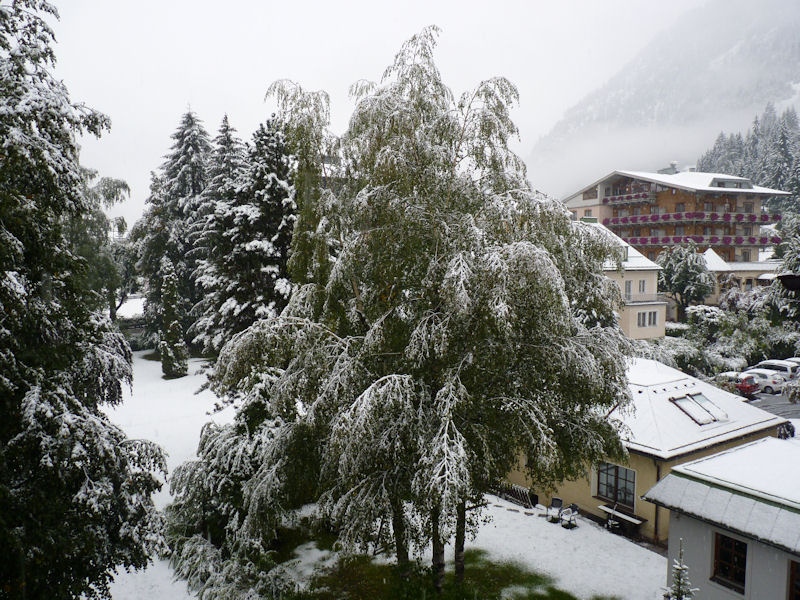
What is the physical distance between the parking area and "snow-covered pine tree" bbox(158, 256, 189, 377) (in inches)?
1333

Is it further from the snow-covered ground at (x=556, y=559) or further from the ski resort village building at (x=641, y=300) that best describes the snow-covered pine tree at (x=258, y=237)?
the ski resort village building at (x=641, y=300)

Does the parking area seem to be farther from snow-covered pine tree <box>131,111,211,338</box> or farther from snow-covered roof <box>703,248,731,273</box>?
snow-covered pine tree <box>131,111,211,338</box>

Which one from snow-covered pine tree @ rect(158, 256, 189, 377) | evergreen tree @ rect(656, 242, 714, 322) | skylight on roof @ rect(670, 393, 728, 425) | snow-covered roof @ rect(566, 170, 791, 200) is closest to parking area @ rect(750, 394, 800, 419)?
evergreen tree @ rect(656, 242, 714, 322)

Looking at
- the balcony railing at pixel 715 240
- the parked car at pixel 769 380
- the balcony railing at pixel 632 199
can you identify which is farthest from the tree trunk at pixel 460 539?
the balcony railing at pixel 632 199

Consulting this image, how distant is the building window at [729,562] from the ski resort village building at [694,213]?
4429 cm

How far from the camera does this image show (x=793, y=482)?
33.8ft

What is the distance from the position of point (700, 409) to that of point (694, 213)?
3992 centimetres

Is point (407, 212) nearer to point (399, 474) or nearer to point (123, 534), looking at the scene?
point (399, 474)

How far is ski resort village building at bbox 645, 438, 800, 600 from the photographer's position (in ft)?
31.4

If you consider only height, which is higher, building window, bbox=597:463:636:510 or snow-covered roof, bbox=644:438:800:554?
snow-covered roof, bbox=644:438:800:554

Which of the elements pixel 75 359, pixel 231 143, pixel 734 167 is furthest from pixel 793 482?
pixel 734 167

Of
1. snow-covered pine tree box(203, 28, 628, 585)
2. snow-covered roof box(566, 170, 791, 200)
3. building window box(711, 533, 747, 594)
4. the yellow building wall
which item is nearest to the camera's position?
snow-covered pine tree box(203, 28, 628, 585)

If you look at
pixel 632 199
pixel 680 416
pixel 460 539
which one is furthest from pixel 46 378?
pixel 632 199

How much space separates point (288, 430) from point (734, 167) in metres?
113
